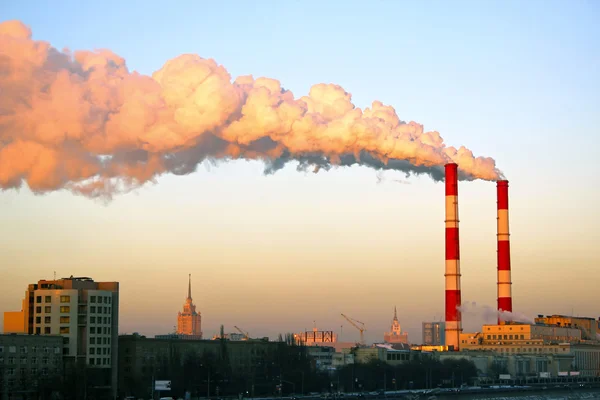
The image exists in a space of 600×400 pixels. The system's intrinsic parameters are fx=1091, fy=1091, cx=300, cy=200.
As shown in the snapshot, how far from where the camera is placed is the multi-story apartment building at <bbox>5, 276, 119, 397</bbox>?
314ft

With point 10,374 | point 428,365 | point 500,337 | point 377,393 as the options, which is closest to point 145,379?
point 10,374

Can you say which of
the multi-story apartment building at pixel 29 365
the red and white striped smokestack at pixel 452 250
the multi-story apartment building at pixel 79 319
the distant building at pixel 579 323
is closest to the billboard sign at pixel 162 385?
the multi-story apartment building at pixel 79 319

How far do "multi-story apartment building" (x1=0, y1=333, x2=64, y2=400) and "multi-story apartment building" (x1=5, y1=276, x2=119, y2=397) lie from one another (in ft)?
6.39

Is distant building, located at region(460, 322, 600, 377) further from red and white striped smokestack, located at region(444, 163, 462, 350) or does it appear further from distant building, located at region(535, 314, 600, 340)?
red and white striped smokestack, located at region(444, 163, 462, 350)

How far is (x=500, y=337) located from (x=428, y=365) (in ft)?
72.8

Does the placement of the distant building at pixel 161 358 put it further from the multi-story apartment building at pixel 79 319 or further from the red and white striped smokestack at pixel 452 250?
the red and white striped smokestack at pixel 452 250

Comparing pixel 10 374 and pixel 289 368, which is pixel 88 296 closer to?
pixel 10 374

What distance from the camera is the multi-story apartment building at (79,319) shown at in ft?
314

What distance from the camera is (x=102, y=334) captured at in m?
97.6

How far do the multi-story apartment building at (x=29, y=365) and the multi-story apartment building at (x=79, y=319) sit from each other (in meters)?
1.95

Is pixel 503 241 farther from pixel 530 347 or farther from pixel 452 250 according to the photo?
pixel 530 347

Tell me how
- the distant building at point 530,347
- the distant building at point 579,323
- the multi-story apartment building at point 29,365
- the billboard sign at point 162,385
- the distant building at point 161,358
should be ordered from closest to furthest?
the multi-story apartment building at point 29,365 → the billboard sign at point 162,385 → the distant building at point 161,358 → the distant building at point 530,347 → the distant building at point 579,323

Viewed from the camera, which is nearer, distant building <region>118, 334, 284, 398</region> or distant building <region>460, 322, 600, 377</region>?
distant building <region>118, 334, 284, 398</region>

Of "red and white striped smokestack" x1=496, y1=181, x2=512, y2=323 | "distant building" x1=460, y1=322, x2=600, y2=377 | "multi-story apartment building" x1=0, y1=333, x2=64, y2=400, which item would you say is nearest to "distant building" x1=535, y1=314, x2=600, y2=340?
"distant building" x1=460, y1=322, x2=600, y2=377
